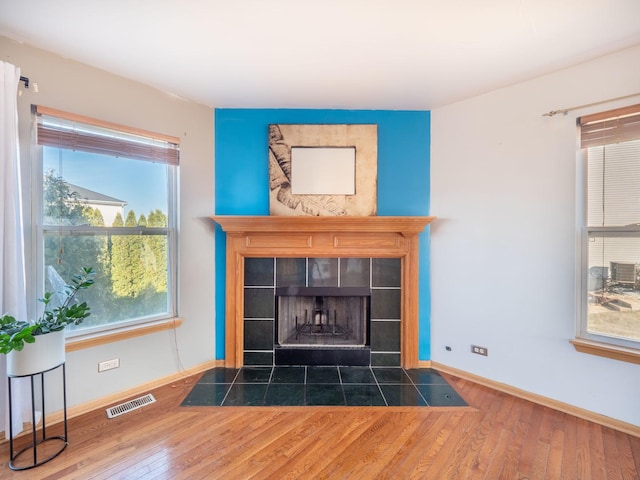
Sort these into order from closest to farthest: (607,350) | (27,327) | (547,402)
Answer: (27,327) → (607,350) → (547,402)

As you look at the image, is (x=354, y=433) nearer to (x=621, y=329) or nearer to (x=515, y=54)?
(x=621, y=329)

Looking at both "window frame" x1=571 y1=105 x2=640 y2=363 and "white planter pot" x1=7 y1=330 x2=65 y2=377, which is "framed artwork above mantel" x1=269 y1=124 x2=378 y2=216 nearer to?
"window frame" x1=571 y1=105 x2=640 y2=363

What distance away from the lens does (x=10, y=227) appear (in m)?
1.67

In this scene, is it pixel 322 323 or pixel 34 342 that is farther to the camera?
pixel 322 323

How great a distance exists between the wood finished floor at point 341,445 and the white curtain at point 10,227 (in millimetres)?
336

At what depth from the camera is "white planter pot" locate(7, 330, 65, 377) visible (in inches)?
59.7

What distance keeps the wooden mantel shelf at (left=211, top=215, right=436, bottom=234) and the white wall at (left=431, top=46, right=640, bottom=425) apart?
381mm

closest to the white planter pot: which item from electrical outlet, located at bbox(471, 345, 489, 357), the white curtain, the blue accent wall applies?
the white curtain

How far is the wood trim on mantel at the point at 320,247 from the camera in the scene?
2.58 m

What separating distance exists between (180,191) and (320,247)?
4.47 feet

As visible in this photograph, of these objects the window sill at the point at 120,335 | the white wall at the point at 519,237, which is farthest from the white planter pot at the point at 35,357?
the white wall at the point at 519,237

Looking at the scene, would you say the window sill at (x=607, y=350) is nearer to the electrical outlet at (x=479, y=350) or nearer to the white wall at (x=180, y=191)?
the electrical outlet at (x=479, y=350)

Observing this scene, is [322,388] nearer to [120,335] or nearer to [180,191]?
[120,335]

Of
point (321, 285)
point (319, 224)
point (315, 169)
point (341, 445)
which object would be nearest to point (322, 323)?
point (321, 285)
